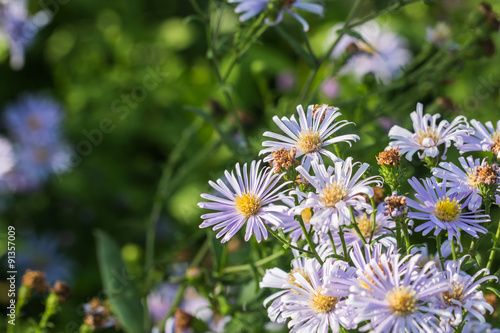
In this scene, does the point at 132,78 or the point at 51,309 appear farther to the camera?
the point at 132,78

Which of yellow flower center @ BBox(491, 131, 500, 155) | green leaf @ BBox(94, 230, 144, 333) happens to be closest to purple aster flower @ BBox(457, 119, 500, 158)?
yellow flower center @ BBox(491, 131, 500, 155)

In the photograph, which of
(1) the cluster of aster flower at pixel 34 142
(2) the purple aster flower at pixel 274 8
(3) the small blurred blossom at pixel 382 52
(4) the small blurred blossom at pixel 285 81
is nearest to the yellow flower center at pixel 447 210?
(2) the purple aster flower at pixel 274 8

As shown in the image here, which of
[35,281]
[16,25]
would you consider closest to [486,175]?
[35,281]

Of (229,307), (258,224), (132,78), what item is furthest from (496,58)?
(258,224)

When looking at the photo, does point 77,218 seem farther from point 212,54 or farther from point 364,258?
point 364,258

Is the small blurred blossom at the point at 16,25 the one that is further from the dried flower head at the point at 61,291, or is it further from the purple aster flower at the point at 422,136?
the purple aster flower at the point at 422,136

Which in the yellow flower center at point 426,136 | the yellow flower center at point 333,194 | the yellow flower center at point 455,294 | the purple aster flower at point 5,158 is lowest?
the yellow flower center at point 455,294

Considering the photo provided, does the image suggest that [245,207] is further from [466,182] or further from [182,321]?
[182,321]
